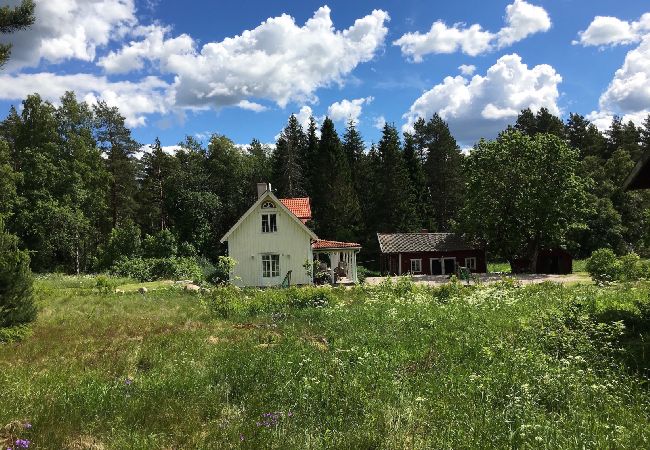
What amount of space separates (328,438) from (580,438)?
2.64 meters

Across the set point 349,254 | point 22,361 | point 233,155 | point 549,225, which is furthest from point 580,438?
point 233,155

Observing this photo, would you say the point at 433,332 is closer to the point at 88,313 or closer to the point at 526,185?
the point at 88,313

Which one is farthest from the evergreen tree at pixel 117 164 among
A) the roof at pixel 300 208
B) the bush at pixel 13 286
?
the bush at pixel 13 286

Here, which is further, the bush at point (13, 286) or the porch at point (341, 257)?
the porch at point (341, 257)

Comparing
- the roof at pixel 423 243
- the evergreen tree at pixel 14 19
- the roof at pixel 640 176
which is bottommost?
the roof at pixel 423 243

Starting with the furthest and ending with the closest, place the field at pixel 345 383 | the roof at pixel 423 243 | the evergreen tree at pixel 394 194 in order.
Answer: the evergreen tree at pixel 394 194 → the roof at pixel 423 243 → the field at pixel 345 383

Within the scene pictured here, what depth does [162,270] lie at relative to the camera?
35.7 metres

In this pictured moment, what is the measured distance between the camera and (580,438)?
490 centimetres

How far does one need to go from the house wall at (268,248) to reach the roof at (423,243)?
1307 cm

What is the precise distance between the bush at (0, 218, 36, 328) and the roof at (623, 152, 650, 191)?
14108 millimetres

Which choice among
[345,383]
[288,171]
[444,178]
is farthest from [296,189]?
[345,383]

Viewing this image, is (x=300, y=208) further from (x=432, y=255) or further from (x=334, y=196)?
(x=334, y=196)

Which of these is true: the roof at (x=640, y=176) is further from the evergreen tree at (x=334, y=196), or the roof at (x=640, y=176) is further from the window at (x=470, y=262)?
the evergreen tree at (x=334, y=196)

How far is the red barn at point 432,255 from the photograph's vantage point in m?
43.5
